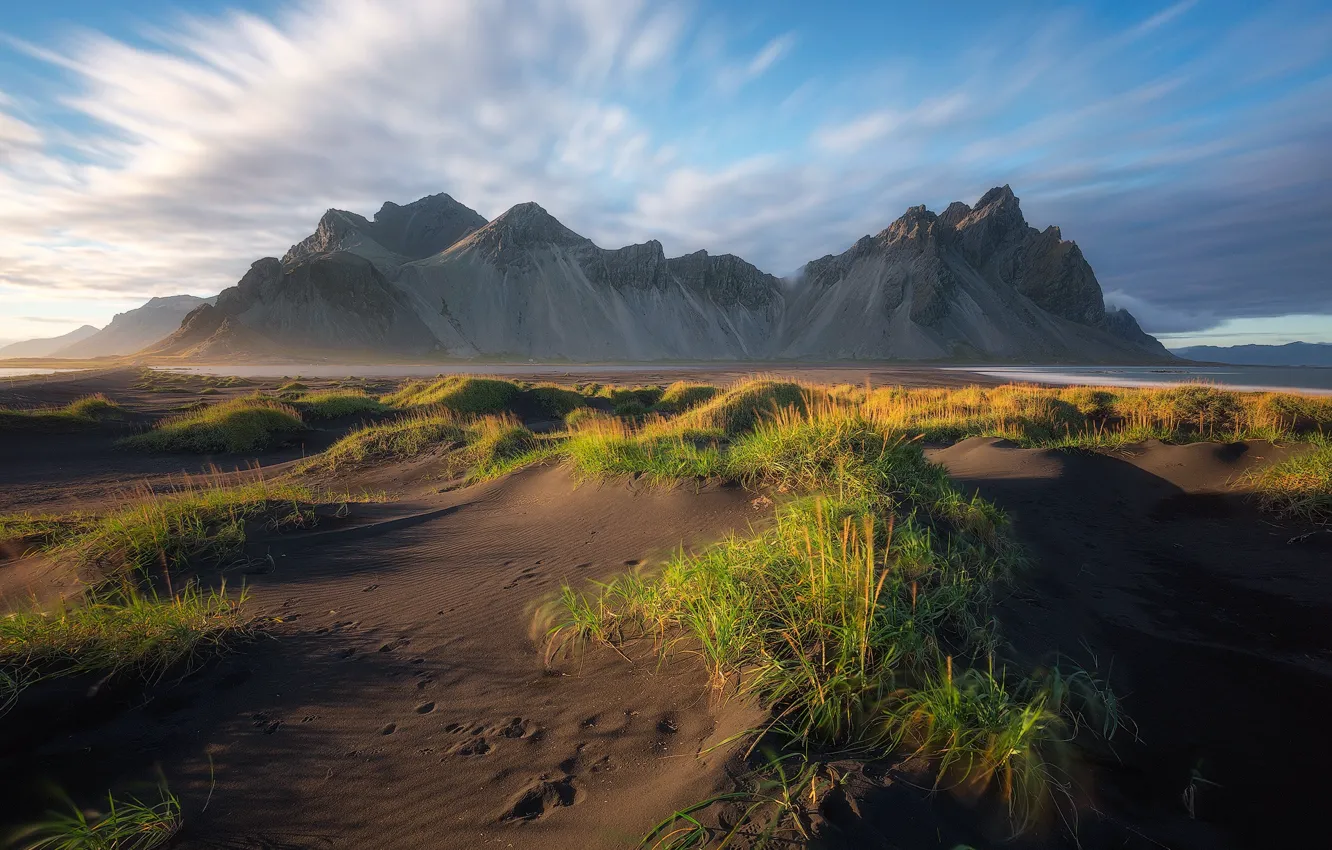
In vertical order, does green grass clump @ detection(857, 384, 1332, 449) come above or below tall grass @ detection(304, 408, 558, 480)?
above

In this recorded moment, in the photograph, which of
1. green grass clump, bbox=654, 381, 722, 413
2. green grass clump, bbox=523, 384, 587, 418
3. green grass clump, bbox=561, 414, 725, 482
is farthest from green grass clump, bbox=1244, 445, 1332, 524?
green grass clump, bbox=523, 384, 587, 418

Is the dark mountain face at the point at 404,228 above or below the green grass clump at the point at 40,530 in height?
above

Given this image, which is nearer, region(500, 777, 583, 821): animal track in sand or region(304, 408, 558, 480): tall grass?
region(500, 777, 583, 821): animal track in sand

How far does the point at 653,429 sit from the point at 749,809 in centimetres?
796

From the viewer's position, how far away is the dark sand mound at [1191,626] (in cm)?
258

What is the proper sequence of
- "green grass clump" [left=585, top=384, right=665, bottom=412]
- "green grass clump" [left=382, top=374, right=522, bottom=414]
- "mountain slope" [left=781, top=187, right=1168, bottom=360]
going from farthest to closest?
"mountain slope" [left=781, top=187, right=1168, bottom=360], "green grass clump" [left=585, top=384, right=665, bottom=412], "green grass clump" [left=382, top=374, right=522, bottom=414]

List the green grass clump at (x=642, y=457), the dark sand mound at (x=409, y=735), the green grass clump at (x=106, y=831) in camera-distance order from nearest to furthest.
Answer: the green grass clump at (x=106, y=831), the dark sand mound at (x=409, y=735), the green grass clump at (x=642, y=457)

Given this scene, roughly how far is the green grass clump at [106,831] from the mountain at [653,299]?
351 ft

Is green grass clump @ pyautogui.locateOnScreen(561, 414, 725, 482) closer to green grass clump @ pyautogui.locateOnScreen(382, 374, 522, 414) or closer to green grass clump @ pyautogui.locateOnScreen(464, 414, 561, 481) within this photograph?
green grass clump @ pyautogui.locateOnScreen(464, 414, 561, 481)

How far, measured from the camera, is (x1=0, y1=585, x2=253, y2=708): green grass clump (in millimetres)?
3094

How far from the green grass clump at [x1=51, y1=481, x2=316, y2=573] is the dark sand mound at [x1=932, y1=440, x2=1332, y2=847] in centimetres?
700

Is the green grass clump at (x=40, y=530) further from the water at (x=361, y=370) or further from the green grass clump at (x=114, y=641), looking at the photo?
the water at (x=361, y=370)

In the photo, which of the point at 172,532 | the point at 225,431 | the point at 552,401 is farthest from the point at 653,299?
the point at 172,532

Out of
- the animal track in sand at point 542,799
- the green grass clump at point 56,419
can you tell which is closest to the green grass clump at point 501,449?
the animal track in sand at point 542,799
